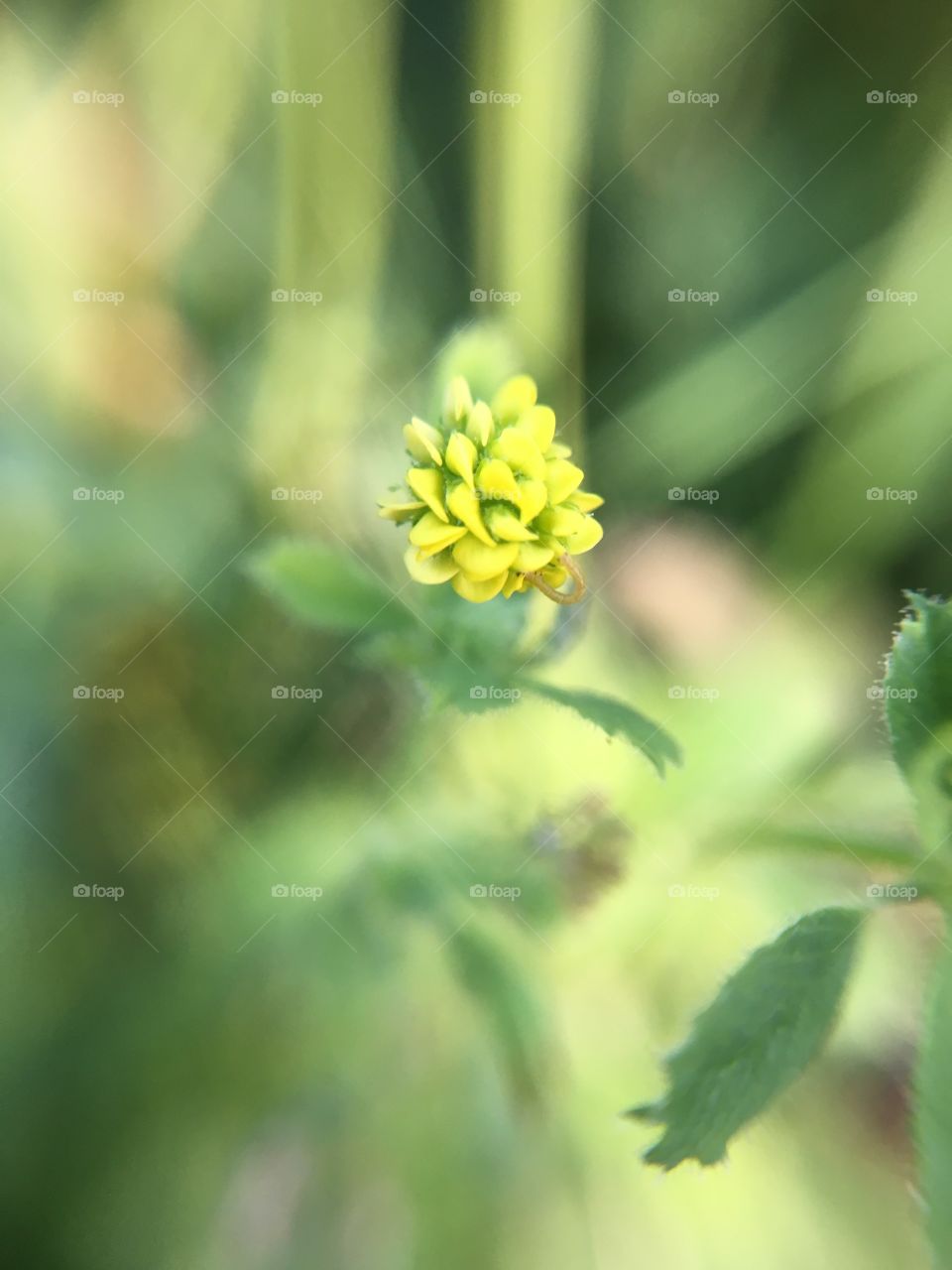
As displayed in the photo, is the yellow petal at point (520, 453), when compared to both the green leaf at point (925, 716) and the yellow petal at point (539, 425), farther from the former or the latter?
the green leaf at point (925, 716)

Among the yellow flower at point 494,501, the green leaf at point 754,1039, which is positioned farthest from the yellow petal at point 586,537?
the green leaf at point 754,1039

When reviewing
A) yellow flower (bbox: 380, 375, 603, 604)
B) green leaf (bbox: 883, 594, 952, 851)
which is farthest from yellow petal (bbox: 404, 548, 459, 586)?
green leaf (bbox: 883, 594, 952, 851)

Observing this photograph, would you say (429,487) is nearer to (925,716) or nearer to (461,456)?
(461,456)

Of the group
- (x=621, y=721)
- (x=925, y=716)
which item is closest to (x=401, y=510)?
(x=621, y=721)

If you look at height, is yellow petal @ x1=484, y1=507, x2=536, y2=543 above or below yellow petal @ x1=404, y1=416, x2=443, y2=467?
below

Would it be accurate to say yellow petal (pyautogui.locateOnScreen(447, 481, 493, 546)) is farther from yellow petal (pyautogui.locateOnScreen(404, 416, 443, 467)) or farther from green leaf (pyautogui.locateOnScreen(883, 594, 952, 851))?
green leaf (pyautogui.locateOnScreen(883, 594, 952, 851))
